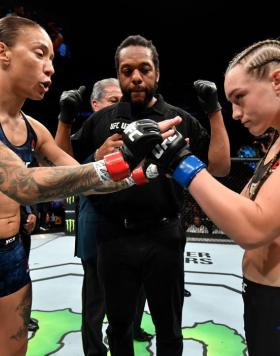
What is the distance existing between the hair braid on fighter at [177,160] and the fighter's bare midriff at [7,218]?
68 centimetres

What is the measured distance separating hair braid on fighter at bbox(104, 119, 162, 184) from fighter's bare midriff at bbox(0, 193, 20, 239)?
0.50 meters

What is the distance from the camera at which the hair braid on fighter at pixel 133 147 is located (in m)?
1.03

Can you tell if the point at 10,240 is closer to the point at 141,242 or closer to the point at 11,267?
the point at 11,267

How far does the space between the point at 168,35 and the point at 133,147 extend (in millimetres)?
9532

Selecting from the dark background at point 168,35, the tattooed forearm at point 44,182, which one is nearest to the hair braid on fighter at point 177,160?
the tattooed forearm at point 44,182

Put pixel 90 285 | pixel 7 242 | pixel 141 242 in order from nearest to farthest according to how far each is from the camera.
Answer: pixel 7 242
pixel 141 242
pixel 90 285

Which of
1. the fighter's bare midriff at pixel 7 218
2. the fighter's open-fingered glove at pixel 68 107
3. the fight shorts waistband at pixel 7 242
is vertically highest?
the fighter's open-fingered glove at pixel 68 107

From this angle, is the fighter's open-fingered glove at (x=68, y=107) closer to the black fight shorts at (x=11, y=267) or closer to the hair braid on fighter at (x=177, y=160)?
the black fight shorts at (x=11, y=267)

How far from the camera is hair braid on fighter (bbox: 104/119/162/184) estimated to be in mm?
1030

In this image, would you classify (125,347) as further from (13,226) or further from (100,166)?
(100,166)

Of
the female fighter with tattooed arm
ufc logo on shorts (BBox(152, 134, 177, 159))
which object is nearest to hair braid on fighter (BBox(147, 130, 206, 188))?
ufc logo on shorts (BBox(152, 134, 177, 159))

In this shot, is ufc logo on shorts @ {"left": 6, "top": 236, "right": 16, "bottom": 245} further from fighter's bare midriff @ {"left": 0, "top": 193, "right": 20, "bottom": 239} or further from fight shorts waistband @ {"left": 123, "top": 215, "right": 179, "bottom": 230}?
fight shorts waistband @ {"left": 123, "top": 215, "right": 179, "bottom": 230}

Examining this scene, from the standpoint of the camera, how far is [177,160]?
0.99 m

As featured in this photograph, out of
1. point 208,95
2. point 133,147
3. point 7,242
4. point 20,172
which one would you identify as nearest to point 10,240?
point 7,242
